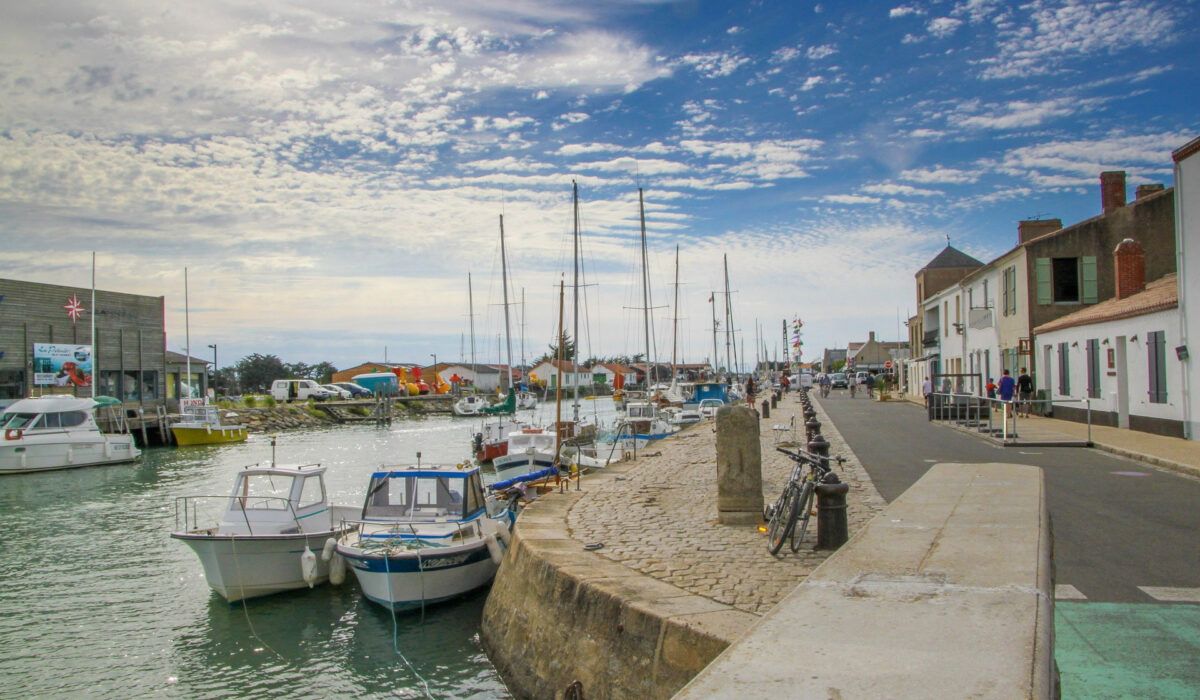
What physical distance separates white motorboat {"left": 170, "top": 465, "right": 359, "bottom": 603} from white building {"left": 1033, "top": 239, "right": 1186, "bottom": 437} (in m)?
18.1

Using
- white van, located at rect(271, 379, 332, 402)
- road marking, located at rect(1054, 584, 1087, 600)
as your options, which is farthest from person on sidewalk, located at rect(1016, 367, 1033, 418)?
white van, located at rect(271, 379, 332, 402)

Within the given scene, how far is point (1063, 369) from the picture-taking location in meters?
28.4

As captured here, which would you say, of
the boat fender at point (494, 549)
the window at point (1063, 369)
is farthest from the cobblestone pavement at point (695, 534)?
the window at point (1063, 369)

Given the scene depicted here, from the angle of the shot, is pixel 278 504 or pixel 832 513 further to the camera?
pixel 278 504

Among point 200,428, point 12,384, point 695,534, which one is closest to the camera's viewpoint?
point 695,534

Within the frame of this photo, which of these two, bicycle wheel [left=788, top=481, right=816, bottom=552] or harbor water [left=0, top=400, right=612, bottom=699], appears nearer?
bicycle wheel [left=788, top=481, right=816, bottom=552]

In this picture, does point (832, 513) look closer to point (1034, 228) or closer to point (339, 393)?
point (1034, 228)

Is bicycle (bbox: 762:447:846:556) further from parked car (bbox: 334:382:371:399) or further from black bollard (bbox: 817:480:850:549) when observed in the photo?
parked car (bbox: 334:382:371:399)

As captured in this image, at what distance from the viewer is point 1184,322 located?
1964 centimetres

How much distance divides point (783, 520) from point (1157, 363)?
1833 centimetres

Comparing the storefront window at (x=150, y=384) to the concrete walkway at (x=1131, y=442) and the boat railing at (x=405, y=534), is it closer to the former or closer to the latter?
the boat railing at (x=405, y=534)

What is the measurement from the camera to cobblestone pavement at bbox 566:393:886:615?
23.9 feet

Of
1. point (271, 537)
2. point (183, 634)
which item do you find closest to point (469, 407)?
point (271, 537)

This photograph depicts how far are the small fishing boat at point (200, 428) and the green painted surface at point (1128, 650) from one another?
47.1 m
